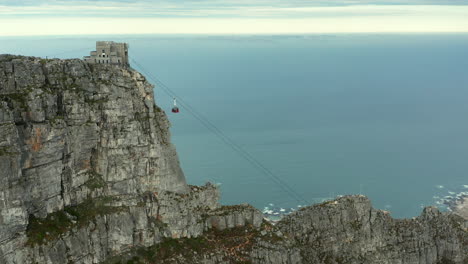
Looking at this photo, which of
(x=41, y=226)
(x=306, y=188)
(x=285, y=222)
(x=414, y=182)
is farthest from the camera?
(x=414, y=182)

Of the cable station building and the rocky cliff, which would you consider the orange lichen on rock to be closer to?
the rocky cliff

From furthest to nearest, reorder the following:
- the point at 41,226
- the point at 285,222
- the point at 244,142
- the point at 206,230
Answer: the point at 244,142 < the point at 285,222 < the point at 206,230 < the point at 41,226

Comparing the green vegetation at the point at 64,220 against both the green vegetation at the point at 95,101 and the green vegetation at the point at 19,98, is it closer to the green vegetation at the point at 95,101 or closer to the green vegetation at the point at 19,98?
the green vegetation at the point at 95,101

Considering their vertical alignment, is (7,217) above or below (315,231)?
above

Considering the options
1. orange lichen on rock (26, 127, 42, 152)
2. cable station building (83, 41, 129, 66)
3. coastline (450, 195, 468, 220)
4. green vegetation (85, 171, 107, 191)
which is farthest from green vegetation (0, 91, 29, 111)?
coastline (450, 195, 468, 220)

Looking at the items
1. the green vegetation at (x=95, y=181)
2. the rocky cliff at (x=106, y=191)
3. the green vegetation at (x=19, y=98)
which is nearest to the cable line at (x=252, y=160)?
the rocky cliff at (x=106, y=191)

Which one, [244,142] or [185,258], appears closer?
[185,258]

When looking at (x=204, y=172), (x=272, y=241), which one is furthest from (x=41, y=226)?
(x=204, y=172)

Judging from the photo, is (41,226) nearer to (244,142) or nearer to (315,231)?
(315,231)
